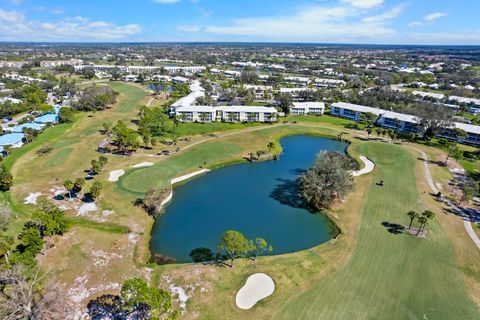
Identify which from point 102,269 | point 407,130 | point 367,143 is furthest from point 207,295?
point 407,130

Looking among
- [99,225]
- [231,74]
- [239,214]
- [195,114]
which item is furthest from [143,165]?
[231,74]

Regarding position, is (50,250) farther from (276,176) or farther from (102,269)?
(276,176)

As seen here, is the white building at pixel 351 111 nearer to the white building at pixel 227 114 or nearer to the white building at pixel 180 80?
the white building at pixel 227 114

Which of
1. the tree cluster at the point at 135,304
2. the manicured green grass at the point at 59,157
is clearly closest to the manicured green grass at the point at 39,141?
the manicured green grass at the point at 59,157

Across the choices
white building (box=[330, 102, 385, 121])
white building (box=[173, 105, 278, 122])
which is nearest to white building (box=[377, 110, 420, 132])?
white building (box=[330, 102, 385, 121])

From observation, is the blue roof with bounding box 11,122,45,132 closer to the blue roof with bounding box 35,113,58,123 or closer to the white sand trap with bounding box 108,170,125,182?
the blue roof with bounding box 35,113,58,123

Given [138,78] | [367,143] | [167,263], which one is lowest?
[167,263]

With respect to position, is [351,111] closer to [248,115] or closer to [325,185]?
[248,115]
